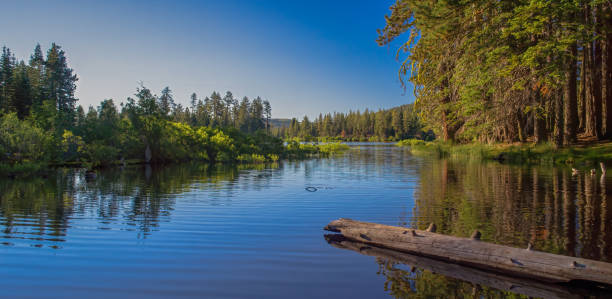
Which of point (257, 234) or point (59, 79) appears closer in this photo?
point (257, 234)

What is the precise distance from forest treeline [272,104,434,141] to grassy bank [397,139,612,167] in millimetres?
102625

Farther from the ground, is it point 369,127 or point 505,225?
point 369,127

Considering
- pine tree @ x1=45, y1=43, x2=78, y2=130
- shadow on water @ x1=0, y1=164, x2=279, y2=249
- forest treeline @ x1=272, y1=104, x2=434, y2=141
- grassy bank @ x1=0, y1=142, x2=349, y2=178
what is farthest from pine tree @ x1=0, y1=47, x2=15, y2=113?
forest treeline @ x1=272, y1=104, x2=434, y2=141

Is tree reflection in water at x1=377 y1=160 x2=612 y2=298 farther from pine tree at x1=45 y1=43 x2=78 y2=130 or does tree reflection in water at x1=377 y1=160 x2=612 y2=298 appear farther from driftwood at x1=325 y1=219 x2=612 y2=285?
pine tree at x1=45 y1=43 x2=78 y2=130

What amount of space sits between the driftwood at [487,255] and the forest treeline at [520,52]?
1800 cm

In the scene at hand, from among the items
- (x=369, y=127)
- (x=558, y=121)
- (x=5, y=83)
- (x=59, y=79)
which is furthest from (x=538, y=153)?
(x=369, y=127)

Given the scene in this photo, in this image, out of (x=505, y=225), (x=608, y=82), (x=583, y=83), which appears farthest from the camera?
(x=583, y=83)

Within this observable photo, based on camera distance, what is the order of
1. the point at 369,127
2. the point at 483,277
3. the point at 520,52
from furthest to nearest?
the point at 369,127 → the point at 520,52 → the point at 483,277

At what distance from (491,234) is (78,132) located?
3987cm

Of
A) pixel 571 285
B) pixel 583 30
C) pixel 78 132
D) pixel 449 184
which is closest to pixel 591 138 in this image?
pixel 583 30

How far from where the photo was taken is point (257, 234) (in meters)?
9.35

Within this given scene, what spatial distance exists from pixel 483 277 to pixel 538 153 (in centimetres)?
2606

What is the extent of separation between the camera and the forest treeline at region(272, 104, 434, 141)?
156 metres

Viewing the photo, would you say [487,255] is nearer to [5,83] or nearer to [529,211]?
[529,211]
